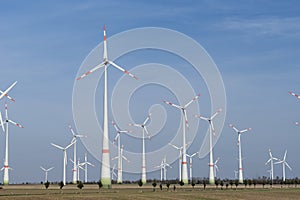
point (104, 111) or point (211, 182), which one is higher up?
point (104, 111)

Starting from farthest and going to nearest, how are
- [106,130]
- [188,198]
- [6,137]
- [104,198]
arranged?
[6,137] → [106,130] → [188,198] → [104,198]

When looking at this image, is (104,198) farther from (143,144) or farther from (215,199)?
(143,144)

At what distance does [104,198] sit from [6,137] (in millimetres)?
103400

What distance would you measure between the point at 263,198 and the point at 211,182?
99.2 meters

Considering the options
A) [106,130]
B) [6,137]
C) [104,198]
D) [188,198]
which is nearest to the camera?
[104,198]

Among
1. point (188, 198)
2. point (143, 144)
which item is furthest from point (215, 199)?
point (143, 144)

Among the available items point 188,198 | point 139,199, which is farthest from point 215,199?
point 139,199

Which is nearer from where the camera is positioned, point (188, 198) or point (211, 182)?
point (188, 198)

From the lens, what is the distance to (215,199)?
295ft

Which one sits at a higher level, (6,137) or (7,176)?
(6,137)

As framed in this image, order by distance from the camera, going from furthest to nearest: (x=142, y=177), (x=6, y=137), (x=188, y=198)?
(x=142, y=177)
(x=6, y=137)
(x=188, y=198)

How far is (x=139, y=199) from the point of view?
3312 inches

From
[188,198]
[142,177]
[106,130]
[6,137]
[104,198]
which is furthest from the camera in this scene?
[142,177]

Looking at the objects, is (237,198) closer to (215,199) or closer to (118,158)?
(215,199)
